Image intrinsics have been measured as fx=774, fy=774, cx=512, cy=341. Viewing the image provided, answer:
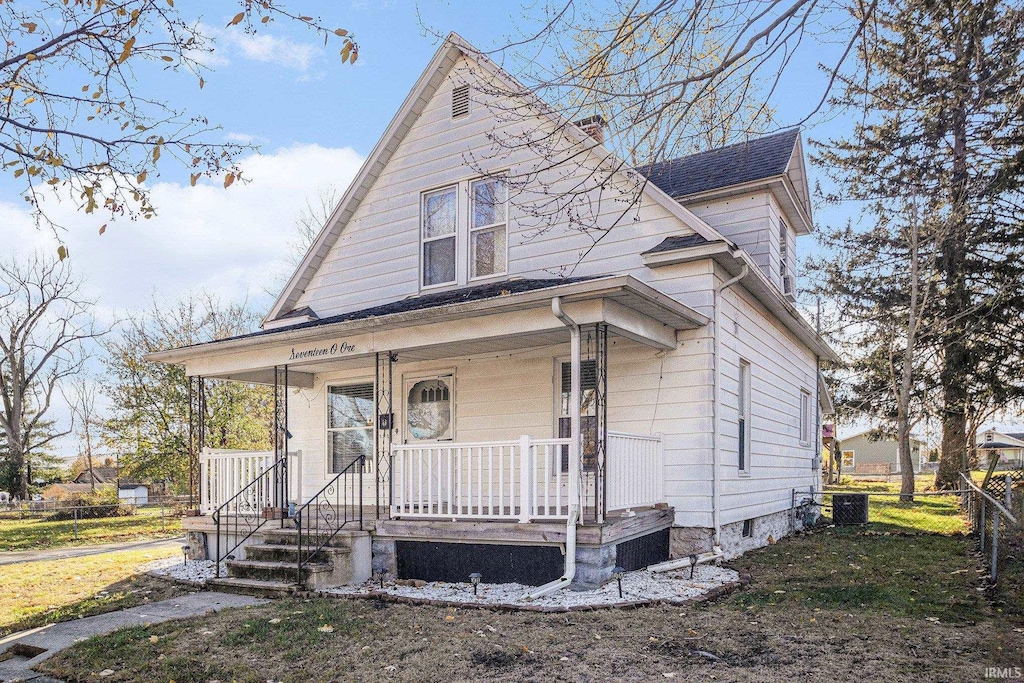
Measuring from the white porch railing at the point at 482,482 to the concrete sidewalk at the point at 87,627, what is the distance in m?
2.20

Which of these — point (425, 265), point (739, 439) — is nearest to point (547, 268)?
point (425, 265)

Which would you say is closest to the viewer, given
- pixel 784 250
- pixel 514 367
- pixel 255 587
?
pixel 255 587

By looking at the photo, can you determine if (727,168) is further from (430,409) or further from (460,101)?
(430,409)

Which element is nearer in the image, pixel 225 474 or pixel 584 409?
pixel 584 409

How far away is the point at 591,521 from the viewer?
8.20m

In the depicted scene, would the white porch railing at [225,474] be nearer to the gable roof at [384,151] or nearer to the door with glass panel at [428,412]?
the door with glass panel at [428,412]

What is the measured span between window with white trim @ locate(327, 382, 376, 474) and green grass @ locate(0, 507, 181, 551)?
7.08 meters

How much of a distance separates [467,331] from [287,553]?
3.38m

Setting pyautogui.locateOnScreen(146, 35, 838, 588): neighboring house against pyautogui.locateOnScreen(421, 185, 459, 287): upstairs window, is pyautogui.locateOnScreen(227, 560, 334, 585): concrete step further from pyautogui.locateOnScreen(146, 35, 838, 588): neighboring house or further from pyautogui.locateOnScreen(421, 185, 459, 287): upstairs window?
pyautogui.locateOnScreen(421, 185, 459, 287): upstairs window

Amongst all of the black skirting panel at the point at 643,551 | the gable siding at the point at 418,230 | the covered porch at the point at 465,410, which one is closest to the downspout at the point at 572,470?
the covered porch at the point at 465,410

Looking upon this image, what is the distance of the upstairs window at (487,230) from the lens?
11875 mm

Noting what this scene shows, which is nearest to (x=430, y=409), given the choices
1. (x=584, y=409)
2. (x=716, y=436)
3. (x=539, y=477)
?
(x=539, y=477)

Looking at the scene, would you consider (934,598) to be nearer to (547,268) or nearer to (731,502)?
(731,502)

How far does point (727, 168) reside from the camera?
13.0 m
